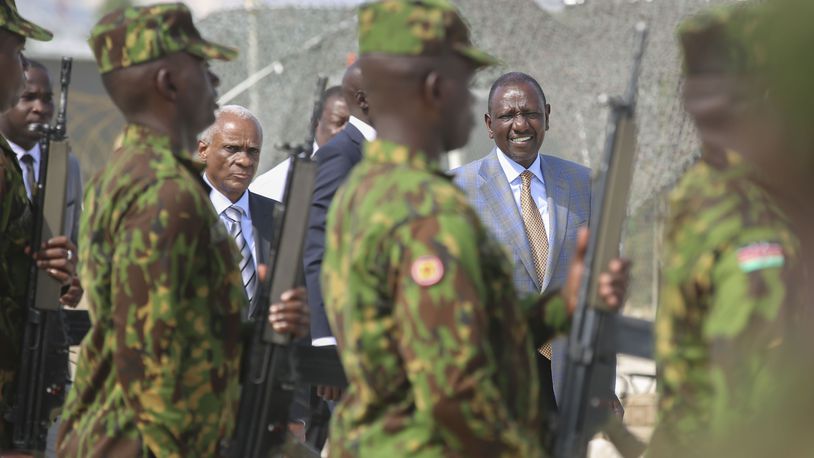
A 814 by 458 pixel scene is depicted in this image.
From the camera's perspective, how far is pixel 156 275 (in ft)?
11.2

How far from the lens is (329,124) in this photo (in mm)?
7832

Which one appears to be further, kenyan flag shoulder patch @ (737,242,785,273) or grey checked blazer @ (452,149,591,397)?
grey checked blazer @ (452,149,591,397)

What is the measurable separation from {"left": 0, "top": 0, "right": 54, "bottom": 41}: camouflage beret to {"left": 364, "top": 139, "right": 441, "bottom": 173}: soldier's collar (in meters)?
2.21

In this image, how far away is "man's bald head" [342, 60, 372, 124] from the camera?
6059 millimetres

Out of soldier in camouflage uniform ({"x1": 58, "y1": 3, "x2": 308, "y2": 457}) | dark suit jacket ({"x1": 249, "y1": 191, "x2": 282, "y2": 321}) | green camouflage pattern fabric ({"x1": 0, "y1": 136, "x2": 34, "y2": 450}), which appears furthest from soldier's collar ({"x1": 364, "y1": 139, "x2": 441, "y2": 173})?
dark suit jacket ({"x1": 249, "y1": 191, "x2": 282, "y2": 321})

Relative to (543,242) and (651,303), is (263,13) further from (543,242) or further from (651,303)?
(543,242)

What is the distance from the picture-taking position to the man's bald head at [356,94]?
6.06 meters

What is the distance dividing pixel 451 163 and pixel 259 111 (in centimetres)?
356

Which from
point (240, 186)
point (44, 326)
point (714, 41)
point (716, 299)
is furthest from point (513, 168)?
point (716, 299)

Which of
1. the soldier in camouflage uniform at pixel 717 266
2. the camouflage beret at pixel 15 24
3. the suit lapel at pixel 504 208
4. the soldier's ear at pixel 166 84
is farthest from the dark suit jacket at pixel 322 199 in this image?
the soldier in camouflage uniform at pixel 717 266

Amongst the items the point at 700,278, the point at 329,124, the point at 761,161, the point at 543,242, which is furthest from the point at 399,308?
the point at 329,124

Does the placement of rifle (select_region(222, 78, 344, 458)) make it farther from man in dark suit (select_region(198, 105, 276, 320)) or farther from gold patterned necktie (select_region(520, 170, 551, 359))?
gold patterned necktie (select_region(520, 170, 551, 359))

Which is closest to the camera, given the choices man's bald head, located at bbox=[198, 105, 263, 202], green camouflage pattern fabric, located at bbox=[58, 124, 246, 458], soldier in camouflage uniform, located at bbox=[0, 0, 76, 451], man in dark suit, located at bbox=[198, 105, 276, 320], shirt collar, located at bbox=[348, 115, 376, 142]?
green camouflage pattern fabric, located at bbox=[58, 124, 246, 458]

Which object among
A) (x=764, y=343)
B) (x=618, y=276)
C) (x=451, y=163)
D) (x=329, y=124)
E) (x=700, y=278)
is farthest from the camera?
(x=451, y=163)
